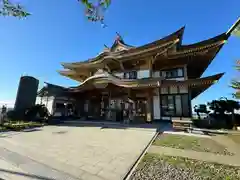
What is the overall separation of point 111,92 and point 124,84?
293cm

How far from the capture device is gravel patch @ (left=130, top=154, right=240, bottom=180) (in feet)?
10.1

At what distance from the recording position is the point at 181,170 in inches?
133

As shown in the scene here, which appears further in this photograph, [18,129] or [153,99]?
[153,99]

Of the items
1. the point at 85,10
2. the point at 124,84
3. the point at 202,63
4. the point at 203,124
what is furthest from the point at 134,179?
the point at 202,63

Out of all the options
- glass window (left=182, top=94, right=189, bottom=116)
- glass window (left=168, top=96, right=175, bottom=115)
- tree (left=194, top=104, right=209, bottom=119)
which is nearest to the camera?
glass window (left=182, top=94, right=189, bottom=116)

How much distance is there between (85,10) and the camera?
3.08 metres

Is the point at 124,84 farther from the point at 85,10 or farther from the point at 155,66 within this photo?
the point at 85,10

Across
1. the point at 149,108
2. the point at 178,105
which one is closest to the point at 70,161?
the point at 149,108

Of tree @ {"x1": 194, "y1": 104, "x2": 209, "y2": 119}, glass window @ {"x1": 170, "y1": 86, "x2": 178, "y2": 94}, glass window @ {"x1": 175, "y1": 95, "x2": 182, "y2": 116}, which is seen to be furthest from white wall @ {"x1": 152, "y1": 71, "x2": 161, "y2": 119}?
tree @ {"x1": 194, "y1": 104, "x2": 209, "y2": 119}

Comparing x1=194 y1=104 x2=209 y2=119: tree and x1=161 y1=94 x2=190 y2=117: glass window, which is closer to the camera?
x1=161 y1=94 x2=190 y2=117: glass window

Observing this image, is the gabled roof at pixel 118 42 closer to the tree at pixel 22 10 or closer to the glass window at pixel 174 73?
the glass window at pixel 174 73

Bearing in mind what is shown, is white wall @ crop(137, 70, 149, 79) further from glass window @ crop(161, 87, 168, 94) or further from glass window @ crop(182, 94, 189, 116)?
glass window @ crop(182, 94, 189, 116)

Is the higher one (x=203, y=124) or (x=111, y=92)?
(x=111, y=92)

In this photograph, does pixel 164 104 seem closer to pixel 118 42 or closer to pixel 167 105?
pixel 167 105
